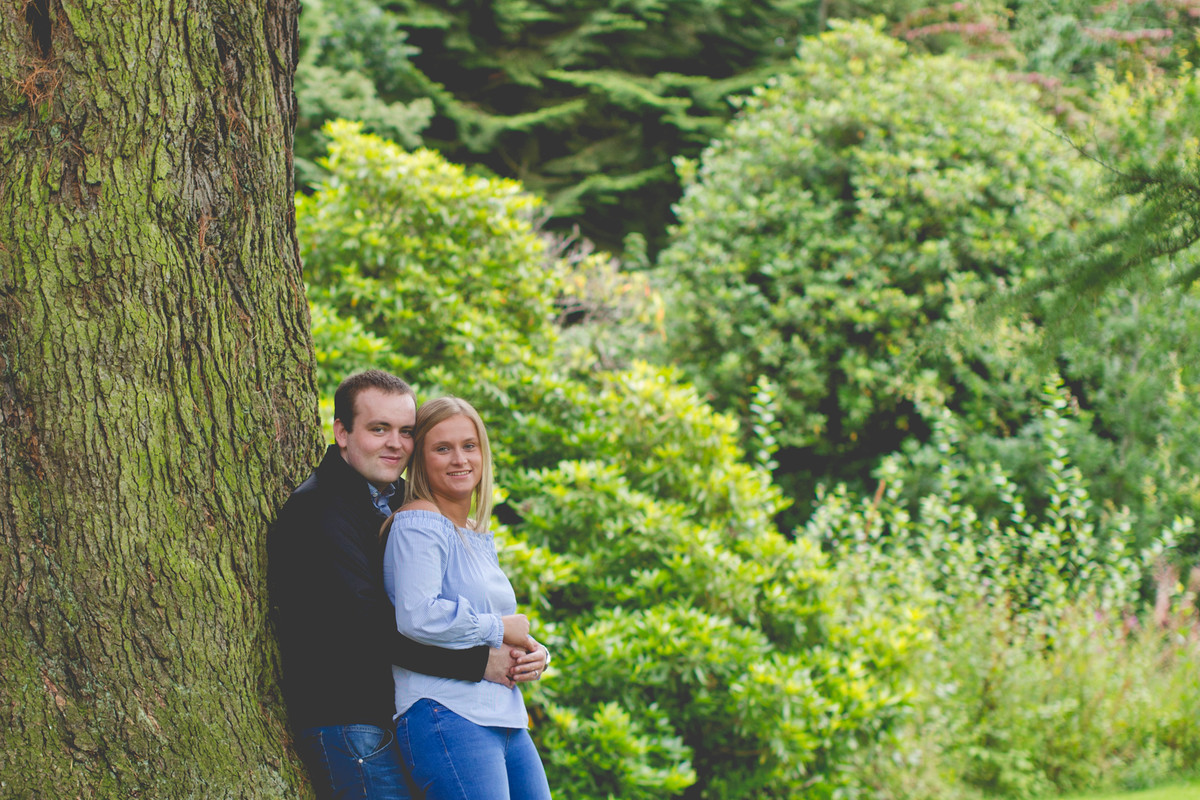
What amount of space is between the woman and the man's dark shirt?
0.05 m

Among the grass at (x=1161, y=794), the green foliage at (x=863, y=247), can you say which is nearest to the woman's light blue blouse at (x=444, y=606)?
the grass at (x=1161, y=794)

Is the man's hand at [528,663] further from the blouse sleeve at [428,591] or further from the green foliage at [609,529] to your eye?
the green foliage at [609,529]

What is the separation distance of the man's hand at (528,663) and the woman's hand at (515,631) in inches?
0.5

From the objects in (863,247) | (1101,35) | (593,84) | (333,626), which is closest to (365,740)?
(333,626)

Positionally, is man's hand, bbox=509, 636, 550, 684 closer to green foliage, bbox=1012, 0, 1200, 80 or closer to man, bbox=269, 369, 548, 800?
man, bbox=269, 369, 548, 800

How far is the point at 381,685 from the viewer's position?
221 cm

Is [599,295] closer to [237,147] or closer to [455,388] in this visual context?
[455,388]

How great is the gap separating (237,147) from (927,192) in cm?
675

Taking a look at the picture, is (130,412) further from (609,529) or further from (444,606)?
(609,529)

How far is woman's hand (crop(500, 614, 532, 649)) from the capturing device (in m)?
2.35

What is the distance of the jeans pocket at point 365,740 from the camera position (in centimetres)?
217

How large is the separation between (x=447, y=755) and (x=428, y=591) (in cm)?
41

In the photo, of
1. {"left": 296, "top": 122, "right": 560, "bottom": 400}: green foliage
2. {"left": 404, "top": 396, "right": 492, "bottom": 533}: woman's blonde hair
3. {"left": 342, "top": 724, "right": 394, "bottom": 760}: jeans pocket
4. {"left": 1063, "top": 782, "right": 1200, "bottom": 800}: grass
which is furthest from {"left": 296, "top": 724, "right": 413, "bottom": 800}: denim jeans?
{"left": 1063, "top": 782, "right": 1200, "bottom": 800}: grass

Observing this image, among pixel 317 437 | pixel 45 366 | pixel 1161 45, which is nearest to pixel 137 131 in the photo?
pixel 45 366
